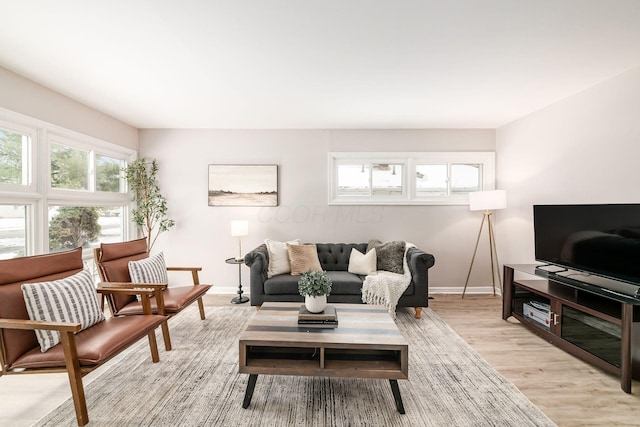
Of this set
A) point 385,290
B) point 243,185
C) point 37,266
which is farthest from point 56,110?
point 385,290

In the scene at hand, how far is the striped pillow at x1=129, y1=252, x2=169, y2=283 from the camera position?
9.04ft

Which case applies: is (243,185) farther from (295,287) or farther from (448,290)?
(448,290)

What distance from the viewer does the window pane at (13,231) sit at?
8.54 feet

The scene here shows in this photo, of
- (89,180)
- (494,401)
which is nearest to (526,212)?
(494,401)

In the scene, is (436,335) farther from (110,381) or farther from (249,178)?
(249,178)

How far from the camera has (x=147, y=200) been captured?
4.19 metres

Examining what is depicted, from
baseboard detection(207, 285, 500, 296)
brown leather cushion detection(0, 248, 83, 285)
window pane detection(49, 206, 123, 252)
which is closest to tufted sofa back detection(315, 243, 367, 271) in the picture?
baseboard detection(207, 285, 500, 296)

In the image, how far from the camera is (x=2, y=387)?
6.81ft

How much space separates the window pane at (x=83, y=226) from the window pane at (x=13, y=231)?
0.96ft

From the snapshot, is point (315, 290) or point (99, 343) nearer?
point (99, 343)

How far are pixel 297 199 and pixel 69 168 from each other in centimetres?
280

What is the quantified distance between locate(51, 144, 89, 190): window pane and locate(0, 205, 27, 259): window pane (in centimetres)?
47

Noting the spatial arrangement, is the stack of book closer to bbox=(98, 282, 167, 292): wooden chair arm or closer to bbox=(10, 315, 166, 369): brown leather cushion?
bbox=(10, 315, 166, 369): brown leather cushion

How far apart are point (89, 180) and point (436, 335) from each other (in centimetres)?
453
